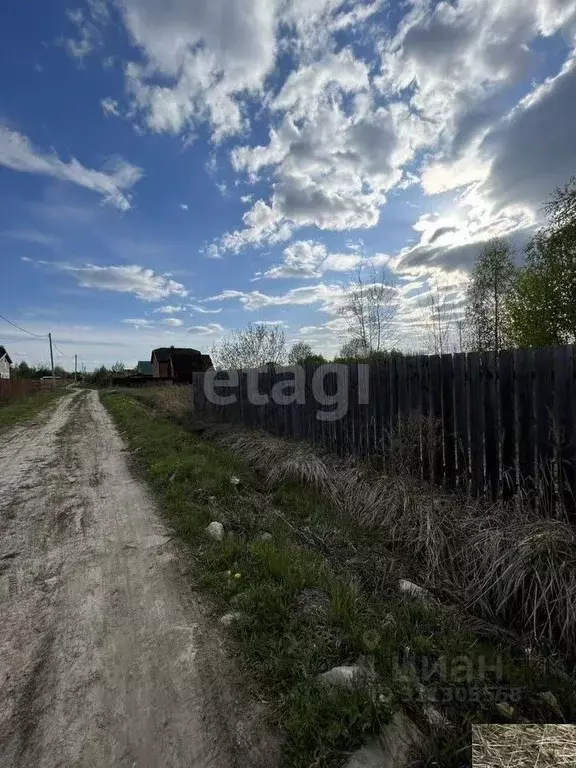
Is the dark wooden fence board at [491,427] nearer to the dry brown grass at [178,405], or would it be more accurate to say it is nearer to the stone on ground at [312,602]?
the stone on ground at [312,602]

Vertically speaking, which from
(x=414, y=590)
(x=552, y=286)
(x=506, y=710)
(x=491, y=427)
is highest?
(x=552, y=286)

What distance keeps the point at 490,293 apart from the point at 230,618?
585 inches

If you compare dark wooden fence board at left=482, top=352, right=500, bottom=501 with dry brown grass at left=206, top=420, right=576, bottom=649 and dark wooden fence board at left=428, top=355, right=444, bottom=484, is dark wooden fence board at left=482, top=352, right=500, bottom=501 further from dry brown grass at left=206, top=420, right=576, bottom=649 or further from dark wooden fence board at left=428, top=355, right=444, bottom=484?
dark wooden fence board at left=428, top=355, right=444, bottom=484

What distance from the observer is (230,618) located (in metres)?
2.49

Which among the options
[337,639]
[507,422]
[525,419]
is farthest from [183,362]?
[337,639]

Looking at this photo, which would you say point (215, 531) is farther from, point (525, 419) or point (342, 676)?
point (525, 419)

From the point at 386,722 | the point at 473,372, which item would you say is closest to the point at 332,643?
the point at 386,722

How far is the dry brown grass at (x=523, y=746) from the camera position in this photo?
145 centimetres

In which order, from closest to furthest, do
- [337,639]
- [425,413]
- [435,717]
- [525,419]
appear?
[435,717] → [337,639] → [525,419] → [425,413]

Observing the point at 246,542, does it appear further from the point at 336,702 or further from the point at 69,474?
the point at 69,474

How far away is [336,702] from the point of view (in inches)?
67.9

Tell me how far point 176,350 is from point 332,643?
151 ft

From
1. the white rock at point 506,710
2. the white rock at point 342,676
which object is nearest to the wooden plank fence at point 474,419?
the white rock at point 506,710

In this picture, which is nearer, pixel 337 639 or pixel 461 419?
pixel 337 639
